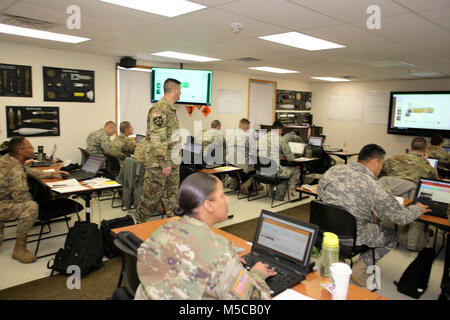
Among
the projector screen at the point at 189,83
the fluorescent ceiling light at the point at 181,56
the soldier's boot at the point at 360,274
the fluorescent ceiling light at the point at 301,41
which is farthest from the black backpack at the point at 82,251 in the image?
the projector screen at the point at 189,83

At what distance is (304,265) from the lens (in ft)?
5.27

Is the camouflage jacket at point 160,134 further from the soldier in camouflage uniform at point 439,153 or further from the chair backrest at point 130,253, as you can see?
the soldier in camouflage uniform at point 439,153

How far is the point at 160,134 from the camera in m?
3.68

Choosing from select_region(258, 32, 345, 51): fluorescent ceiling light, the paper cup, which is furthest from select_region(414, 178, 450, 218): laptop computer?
select_region(258, 32, 345, 51): fluorescent ceiling light

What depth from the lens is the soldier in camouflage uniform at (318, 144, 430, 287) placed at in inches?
102

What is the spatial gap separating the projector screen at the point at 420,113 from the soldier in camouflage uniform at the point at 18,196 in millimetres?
9086

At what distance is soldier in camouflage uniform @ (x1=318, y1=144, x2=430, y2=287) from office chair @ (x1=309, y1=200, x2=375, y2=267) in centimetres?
11

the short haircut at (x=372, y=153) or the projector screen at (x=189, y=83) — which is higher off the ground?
the projector screen at (x=189, y=83)

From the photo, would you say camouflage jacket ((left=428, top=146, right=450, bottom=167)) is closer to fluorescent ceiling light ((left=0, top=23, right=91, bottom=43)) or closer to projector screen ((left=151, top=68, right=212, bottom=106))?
projector screen ((left=151, top=68, right=212, bottom=106))

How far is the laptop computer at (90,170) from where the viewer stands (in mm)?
3845

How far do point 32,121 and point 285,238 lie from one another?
550 cm

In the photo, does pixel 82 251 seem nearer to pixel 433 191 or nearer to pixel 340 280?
pixel 340 280

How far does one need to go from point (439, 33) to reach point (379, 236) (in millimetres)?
2491
